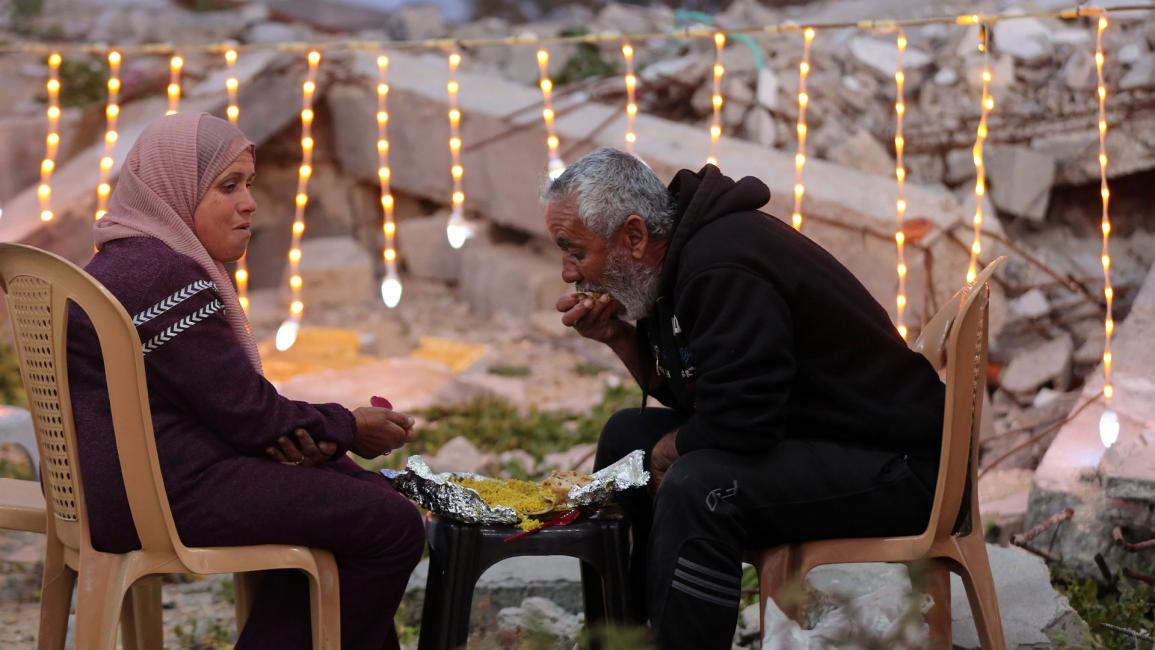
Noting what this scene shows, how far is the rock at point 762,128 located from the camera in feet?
29.0

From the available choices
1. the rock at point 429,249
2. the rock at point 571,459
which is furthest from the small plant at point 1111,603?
the rock at point 429,249

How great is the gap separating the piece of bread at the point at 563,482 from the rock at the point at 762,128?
5749 millimetres

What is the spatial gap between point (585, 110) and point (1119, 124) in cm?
323

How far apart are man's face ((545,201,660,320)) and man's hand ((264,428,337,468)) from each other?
71 cm

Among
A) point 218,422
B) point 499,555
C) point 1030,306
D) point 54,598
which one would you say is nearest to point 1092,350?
point 1030,306

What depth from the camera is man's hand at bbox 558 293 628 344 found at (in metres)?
3.40

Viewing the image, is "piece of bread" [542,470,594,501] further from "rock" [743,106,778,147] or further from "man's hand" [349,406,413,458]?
"rock" [743,106,778,147]

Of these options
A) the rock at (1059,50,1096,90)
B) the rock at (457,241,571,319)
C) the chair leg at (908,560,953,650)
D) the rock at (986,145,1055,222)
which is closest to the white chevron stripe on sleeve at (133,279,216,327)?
the chair leg at (908,560,953,650)

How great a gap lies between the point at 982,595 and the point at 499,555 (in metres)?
1.12

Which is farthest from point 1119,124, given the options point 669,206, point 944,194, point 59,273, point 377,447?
point 59,273

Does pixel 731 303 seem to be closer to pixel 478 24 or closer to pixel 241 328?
pixel 241 328

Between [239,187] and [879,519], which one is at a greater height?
[239,187]

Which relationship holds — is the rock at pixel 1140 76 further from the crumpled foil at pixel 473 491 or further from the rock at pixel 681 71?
the crumpled foil at pixel 473 491

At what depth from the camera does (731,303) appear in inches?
118
